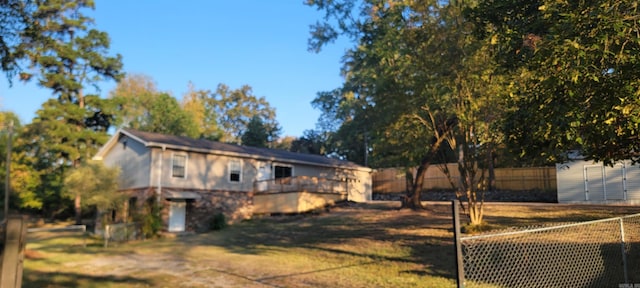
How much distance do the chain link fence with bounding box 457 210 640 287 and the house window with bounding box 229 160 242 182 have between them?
59.1 feet

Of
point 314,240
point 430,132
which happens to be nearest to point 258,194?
point 314,240

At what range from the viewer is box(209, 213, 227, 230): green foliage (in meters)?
24.6

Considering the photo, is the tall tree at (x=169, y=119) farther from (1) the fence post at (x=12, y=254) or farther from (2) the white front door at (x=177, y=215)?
(1) the fence post at (x=12, y=254)

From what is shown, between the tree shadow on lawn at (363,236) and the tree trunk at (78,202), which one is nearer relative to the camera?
the tree shadow on lawn at (363,236)

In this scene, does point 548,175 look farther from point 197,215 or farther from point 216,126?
point 216,126

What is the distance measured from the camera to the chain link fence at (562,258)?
749cm

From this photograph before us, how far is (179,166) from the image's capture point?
81.5 ft

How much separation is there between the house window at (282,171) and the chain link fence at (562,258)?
63.1 feet

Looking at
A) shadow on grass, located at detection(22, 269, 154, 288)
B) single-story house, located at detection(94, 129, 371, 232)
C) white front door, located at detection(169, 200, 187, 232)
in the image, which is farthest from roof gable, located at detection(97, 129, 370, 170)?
shadow on grass, located at detection(22, 269, 154, 288)

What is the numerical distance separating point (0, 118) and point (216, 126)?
20.2m

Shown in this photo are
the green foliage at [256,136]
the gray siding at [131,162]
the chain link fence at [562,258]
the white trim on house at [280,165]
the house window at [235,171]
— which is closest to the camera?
the chain link fence at [562,258]

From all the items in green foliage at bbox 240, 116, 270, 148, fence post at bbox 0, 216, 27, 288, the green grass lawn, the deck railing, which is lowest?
the green grass lawn

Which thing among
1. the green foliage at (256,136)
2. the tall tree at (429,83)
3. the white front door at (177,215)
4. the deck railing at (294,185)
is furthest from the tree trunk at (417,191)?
the green foliage at (256,136)

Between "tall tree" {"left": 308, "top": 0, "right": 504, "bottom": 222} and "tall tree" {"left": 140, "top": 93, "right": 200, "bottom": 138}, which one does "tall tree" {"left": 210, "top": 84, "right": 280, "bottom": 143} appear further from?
"tall tree" {"left": 308, "top": 0, "right": 504, "bottom": 222}
